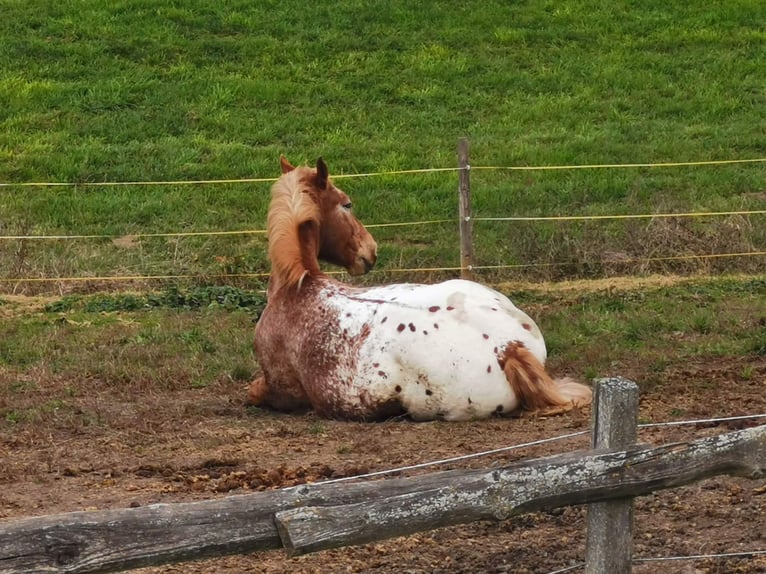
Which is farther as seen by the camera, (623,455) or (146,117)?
(146,117)

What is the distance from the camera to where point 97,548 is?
342 cm

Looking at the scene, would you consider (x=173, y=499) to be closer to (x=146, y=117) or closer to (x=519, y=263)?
(x=519, y=263)

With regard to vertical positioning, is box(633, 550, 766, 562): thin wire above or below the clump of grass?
below

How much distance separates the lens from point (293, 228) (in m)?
8.17

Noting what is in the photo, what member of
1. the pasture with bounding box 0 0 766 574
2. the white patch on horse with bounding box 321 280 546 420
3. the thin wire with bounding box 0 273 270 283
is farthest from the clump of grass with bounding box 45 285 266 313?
the white patch on horse with bounding box 321 280 546 420

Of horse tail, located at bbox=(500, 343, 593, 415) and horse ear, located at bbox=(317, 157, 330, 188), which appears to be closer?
horse tail, located at bbox=(500, 343, 593, 415)

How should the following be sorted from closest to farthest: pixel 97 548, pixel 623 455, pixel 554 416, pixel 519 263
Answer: pixel 97 548, pixel 623 455, pixel 554 416, pixel 519 263

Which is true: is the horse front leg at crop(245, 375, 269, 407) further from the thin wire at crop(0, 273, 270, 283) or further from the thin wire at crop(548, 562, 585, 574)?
the thin wire at crop(0, 273, 270, 283)

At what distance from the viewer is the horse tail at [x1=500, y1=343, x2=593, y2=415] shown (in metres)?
7.07

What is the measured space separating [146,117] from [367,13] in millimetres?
5300

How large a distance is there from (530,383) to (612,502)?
2.99 metres

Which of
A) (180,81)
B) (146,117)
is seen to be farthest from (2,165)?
(180,81)

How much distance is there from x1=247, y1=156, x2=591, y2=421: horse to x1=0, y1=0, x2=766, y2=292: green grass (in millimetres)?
4584

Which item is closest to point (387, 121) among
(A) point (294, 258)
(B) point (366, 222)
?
(B) point (366, 222)
